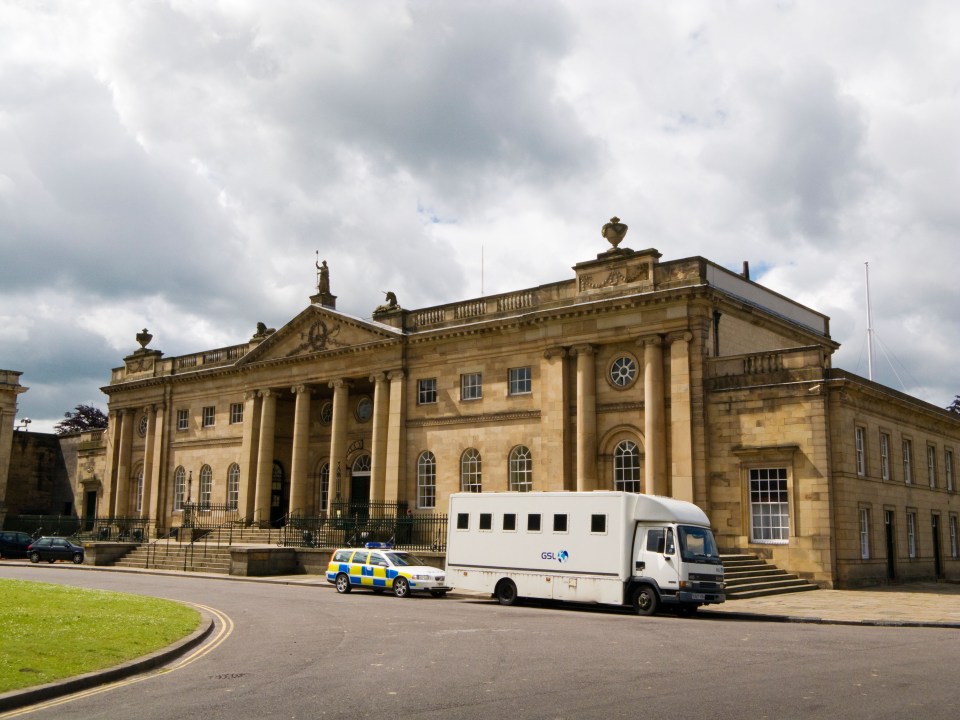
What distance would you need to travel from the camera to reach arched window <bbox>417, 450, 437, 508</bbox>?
3997 centimetres

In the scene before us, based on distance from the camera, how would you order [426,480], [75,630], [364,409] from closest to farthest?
[75,630] → [426,480] → [364,409]

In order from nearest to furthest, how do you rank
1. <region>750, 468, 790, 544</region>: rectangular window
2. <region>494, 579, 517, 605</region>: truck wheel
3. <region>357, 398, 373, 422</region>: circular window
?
<region>494, 579, 517, 605</region>: truck wheel, <region>750, 468, 790, 544</region>: rectangular window, <region>357, 398, 373, 422</region>: circular window

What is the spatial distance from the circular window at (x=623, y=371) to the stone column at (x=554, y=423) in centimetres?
195

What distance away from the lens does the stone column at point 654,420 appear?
3225 cm

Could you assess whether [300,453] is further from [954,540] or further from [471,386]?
[954,540]

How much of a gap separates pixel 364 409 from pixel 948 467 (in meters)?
25.8

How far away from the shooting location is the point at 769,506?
3042 cm

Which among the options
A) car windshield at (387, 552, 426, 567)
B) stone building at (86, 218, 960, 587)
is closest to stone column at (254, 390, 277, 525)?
stone building at (86, 218, 960, 587)

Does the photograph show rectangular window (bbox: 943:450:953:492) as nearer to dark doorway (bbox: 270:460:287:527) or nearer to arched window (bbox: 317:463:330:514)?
arched window (bbox: 317:463:330:514)

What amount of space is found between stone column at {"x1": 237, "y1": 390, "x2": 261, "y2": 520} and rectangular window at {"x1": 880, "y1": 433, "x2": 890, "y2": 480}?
95.5 feet

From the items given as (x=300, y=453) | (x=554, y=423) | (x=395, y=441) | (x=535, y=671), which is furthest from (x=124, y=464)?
(x=535, y=671)

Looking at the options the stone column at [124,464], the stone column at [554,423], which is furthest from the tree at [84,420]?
the stone column at [554,423]

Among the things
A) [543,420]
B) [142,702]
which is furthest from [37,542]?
[142,702]

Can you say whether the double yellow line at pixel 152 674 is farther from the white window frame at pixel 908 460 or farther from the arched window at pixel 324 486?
the arched window at pixel 324 486
